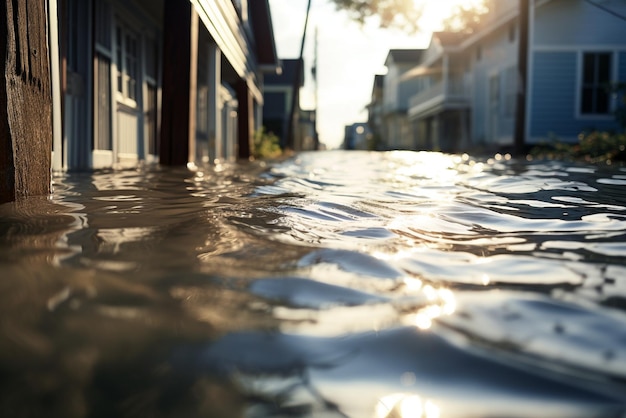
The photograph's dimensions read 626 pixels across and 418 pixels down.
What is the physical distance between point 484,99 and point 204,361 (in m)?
24.9

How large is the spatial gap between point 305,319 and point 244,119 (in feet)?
43.5

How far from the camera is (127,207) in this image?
269 centimetres

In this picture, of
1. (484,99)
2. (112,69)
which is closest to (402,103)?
(484,99)

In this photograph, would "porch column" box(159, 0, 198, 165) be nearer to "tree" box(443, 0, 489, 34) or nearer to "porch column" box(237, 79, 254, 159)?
"porch column" box(237, 79, 254, 159)

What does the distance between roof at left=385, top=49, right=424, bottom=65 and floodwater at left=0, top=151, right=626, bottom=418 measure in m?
42.4

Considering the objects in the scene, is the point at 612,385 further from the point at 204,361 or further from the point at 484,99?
the point at 484,99

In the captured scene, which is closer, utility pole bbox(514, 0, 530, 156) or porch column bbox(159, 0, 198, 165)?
porch column bbox(159, 0, 198, 165)

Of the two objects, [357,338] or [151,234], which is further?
[151,234]

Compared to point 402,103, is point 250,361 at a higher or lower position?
lower

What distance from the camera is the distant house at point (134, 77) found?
6426 mm

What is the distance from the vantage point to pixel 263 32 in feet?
55.7

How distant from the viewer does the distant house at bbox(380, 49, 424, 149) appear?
4241 cm

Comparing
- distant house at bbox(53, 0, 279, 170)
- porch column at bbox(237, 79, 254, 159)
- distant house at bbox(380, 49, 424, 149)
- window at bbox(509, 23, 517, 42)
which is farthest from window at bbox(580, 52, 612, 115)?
distant house at bbox(380, 49, 424, 149)

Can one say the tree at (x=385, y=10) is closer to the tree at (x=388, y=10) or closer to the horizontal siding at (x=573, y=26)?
the tree at (x=388, y=10)
